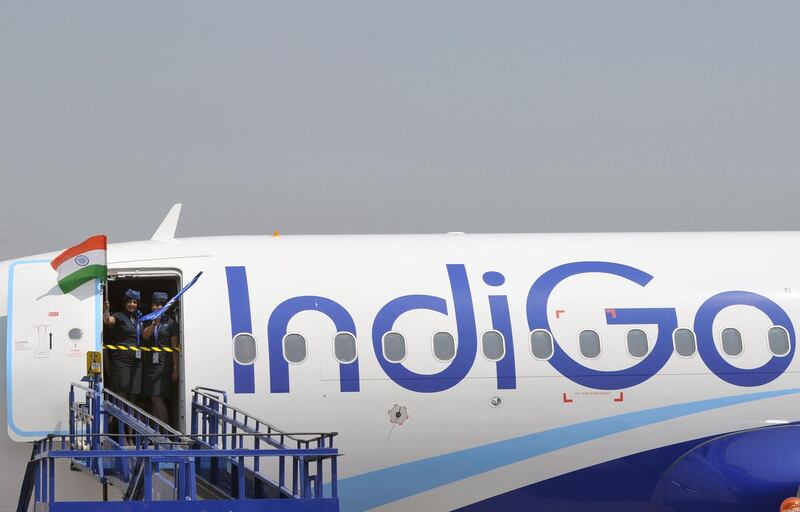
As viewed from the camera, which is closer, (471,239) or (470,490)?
(470,490)

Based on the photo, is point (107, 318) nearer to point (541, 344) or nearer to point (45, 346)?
point (45, 346)

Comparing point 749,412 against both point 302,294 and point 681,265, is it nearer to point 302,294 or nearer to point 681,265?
point 681,265

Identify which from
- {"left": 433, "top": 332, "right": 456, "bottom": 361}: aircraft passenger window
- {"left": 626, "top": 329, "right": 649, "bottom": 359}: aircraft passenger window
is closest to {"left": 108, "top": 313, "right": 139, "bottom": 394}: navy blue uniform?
{"left": 433, "top": 332, "right": 456, "bottom": 361}: aircraft passenger window

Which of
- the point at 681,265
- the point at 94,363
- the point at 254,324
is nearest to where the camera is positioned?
the point at 94,363

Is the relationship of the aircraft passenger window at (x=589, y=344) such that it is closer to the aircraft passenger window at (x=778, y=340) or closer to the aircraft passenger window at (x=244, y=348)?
the aircraft passenger window at (x=778, y=340)

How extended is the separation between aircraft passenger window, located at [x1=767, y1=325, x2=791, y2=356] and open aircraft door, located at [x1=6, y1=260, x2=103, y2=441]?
892 centimetres

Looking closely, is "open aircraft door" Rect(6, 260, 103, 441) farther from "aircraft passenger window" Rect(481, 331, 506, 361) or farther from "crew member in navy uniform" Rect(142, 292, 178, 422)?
"aircraft passenger window" Rect(481, 331, 506, 361)

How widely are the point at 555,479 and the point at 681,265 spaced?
11.7ft

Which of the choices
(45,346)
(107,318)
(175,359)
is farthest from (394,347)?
(45,346)

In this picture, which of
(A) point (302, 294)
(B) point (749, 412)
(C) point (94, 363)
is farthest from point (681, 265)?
(C) point (94, 363)

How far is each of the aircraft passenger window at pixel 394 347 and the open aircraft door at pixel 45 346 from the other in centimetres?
366

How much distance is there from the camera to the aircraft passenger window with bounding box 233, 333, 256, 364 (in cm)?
1652

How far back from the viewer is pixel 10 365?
15875 mm

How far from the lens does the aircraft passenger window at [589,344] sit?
17031mm
